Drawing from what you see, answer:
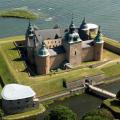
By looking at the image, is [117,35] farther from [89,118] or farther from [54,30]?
[89,118]

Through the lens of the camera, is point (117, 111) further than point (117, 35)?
No

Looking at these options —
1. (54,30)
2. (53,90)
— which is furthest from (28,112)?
(54,30)

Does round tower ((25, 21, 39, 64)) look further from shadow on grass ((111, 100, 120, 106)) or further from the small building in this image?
shadow on grass ((111, 100, 120, 106))

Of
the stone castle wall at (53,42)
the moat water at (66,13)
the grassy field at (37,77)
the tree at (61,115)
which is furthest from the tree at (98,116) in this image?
the moat water at (66,13)

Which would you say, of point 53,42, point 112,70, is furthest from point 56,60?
point 112,70

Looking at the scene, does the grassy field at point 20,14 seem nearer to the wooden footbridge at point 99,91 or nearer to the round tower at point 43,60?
the round tower at point 43,60
